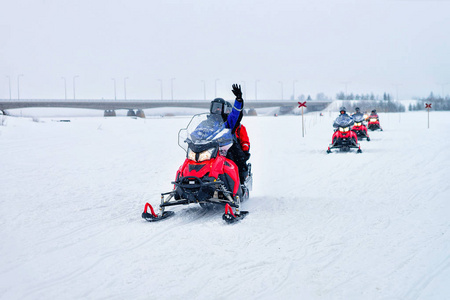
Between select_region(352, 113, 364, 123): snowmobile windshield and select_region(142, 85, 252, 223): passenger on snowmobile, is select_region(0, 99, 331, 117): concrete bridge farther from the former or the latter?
select_region(142, 85, 252, 223): passenger on snowmobile

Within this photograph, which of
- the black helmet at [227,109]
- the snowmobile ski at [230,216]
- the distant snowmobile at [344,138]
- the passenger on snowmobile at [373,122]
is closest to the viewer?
the snowmobile ski at [230,216]

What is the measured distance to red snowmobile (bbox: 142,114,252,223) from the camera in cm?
662

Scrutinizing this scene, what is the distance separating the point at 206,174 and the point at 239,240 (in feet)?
4.84

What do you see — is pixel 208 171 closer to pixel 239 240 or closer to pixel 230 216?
pixel 230 216

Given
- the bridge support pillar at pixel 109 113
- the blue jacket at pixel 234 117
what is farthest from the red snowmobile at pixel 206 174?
the bridge support pillar at pixel 109 113

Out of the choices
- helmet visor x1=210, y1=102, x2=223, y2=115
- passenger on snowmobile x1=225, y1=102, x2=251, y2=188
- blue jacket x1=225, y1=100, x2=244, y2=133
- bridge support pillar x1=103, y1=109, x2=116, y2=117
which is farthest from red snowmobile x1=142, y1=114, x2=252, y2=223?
bridge support pillar x1=103, y1=109, x2=116, y2=117

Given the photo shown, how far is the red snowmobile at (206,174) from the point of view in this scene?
21.7 ft

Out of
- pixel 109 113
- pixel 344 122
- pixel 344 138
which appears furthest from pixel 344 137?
pixel 109 113

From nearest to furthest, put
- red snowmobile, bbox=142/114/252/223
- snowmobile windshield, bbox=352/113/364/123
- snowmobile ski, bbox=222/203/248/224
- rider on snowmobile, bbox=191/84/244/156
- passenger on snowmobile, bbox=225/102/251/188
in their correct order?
snowmobile ski, bbox=222/203/248/224
red snowmobile, bbox=142/114/252/223
rider on snowmobile, bbox=191/84/244/156
passenger on snowmobile, bbox=225/102/251/188
snowmobile windshield, bbox=352/113/364/123

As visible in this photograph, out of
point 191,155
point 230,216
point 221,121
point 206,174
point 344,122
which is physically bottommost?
point 230,216

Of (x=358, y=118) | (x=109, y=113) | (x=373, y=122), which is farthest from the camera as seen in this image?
(x=109, y=113)

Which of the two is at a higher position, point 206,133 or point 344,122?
point 206,133

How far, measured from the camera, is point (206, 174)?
6707mm

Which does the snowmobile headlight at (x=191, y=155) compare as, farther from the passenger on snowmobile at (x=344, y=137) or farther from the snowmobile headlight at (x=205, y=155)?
the passenger on snowmobile at (x=344, y=137)
